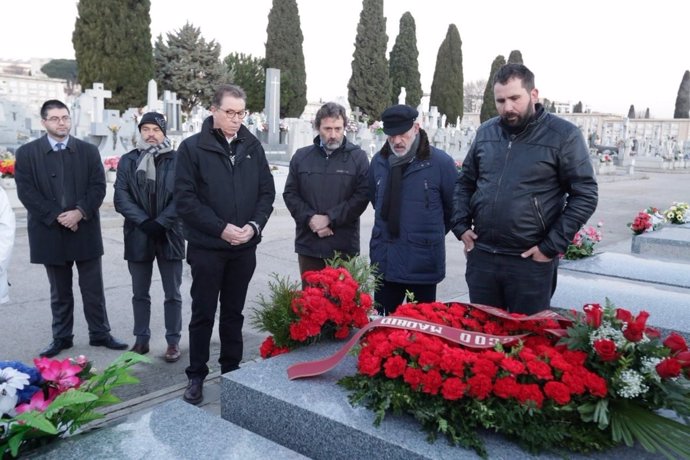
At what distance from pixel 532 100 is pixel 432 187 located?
88cm

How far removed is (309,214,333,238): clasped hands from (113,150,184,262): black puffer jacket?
103 centimetres

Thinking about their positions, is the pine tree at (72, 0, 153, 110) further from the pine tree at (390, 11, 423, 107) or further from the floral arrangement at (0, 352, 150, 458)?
the floral arrangement at (0, 352, 150, 458)

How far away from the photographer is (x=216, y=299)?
11.7 ft

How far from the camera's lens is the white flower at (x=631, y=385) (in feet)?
6.76

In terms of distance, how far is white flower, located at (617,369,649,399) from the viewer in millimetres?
2061

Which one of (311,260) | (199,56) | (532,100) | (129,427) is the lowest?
(129,427)

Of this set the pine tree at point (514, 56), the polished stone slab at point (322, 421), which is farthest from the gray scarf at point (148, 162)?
the pine tree at point (514, 56)

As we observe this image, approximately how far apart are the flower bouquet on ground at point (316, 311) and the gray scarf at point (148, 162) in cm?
163

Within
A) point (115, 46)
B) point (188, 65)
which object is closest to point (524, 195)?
point (115, 46)

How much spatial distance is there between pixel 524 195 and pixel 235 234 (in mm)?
1622

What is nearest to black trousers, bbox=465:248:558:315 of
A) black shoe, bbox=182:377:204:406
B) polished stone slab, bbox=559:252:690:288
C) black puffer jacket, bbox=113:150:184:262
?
black shoe, bbox=182:377:204:406

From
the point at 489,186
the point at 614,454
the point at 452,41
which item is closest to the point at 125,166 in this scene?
the point at 489,186

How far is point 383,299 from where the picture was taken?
3855 millimetres

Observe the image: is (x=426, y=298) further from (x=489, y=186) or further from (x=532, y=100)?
(x=532, y=100)
